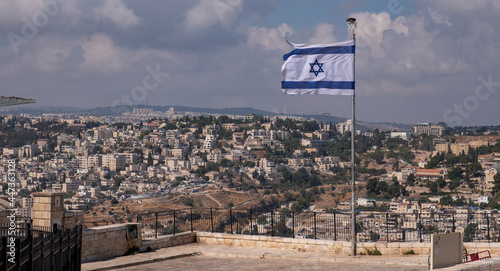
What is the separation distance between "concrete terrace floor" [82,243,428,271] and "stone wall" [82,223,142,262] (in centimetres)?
26

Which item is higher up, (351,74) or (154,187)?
(351,74)

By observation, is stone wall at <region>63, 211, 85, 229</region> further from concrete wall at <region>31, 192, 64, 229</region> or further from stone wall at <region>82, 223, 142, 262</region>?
stone wall at <region>82, 223, 142, 262</region>

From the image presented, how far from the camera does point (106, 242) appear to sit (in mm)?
13562

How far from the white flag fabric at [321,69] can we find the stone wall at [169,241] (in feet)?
15.2

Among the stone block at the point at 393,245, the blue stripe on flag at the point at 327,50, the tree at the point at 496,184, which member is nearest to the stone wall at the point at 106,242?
A: the blue stripe on flag at the point at 327,50

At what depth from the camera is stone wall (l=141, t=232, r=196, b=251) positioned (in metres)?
14.5

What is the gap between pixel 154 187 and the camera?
9112 cm

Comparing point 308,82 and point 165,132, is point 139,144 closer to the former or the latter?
point 165,132

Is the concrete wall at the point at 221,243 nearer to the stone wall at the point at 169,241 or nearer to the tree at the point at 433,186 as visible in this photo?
the stone wall at the point at 169,241

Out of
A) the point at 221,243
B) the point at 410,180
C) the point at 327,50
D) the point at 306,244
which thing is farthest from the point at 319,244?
the point at 410,180

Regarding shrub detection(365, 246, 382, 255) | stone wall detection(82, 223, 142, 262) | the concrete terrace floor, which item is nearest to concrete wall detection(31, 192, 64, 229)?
stone wall detection(82, 223, 142, 262)

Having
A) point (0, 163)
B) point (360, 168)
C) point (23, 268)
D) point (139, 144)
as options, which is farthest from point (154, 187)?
point (23, 268)

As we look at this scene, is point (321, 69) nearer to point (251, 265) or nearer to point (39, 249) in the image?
point (251, 265)

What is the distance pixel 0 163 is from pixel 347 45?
7969 cm
